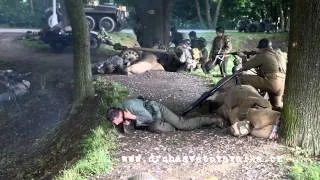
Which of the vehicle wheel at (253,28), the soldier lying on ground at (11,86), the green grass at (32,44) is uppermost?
the vehicle wheel at (253,28)

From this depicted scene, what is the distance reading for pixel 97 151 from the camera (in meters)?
7.18

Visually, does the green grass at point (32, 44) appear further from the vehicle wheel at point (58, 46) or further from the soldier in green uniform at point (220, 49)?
the soldier in green uniform at point (220, 49)

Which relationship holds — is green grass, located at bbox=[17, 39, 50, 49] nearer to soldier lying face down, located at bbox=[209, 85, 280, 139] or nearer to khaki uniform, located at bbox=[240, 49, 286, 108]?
khaki uniform, located at bbox=[240, 49, 286, 108]

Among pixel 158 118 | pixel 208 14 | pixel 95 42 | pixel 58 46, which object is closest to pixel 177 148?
pixel 158 118

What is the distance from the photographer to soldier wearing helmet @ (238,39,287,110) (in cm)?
929

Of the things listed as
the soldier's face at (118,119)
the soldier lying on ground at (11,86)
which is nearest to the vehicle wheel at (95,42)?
the soldier lying on ground at (11,86)

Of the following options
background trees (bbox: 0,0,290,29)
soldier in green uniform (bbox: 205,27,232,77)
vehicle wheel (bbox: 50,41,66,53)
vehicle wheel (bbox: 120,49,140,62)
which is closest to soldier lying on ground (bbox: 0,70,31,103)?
vehicle wheel (bbox: 120,49,140,62)

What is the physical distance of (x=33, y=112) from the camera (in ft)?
43.4

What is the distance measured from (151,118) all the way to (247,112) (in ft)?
4.80

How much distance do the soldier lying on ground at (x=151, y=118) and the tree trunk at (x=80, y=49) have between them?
3.05 m

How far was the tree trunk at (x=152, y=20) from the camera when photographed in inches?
734

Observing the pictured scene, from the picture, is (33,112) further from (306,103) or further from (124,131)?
(306,103)

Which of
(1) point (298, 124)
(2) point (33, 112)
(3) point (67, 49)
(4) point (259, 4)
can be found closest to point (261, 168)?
(1) point (298, 124)

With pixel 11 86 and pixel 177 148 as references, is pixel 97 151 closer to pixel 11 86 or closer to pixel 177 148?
pixel 177 148
